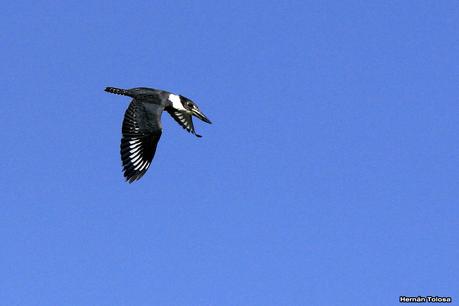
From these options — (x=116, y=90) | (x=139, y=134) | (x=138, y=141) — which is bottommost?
(x=138, y=141)

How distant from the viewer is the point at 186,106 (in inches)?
650

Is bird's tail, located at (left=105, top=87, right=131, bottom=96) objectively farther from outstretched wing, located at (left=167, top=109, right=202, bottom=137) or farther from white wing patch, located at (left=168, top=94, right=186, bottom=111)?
outstretched wing, located at (left=167, top=109, right=202, bottom=137)

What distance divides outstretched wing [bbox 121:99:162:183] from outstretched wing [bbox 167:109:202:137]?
2.62 meters

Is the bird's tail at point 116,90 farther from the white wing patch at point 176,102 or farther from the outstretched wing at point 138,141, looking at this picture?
the white wing patch at point 176,102

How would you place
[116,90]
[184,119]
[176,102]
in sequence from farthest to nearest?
[184,119], [176,102], [116,90]

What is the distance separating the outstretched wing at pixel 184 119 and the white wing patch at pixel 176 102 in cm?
48

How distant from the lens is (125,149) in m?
14.0

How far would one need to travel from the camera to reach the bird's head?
1619cm

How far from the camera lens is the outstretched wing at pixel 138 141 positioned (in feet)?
46.1

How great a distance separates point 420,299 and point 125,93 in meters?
9.79

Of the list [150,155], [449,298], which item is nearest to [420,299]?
[449,298]

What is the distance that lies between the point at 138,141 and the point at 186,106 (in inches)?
113

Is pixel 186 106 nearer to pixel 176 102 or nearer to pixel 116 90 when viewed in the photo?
pixel 176 102

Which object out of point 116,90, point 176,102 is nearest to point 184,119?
point 176,102
